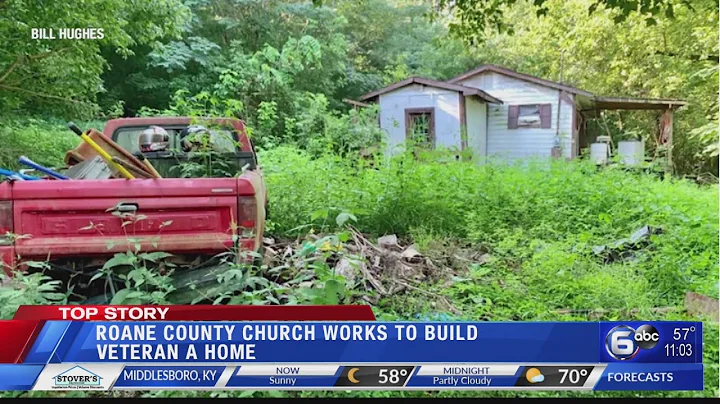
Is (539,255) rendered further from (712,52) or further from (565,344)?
(712,52)

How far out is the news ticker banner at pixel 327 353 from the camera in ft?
5.31

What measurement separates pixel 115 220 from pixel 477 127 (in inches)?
104

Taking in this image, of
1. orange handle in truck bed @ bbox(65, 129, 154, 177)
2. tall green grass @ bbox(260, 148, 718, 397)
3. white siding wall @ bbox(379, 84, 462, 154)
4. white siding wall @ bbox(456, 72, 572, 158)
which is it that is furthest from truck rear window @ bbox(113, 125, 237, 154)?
white siding wall @ bbox(456, 72, 572, 158)

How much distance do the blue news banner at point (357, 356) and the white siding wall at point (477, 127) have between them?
81.2 inches

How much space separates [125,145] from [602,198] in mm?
3159

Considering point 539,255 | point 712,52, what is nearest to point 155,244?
point 539,255

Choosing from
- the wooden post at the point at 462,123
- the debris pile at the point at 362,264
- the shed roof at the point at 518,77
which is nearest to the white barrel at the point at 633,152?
the shed roof at the point at 518,77

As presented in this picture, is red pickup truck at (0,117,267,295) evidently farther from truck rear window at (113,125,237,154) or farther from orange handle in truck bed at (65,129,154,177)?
truck rear window at (113,125,237,154)

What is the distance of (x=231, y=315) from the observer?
168 centimetres

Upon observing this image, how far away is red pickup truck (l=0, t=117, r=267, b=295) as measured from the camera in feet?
6.59

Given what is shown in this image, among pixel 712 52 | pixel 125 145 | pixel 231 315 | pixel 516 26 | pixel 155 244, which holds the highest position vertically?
pixel 516 26

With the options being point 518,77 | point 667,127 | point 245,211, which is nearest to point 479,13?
point 518,77

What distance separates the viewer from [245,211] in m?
2.19

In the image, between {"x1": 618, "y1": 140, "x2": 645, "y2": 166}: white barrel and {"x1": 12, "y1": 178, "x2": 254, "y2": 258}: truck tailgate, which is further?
{"x1": 618, "y1": 140, "x2": 645, "y2": 166}: white barrel
